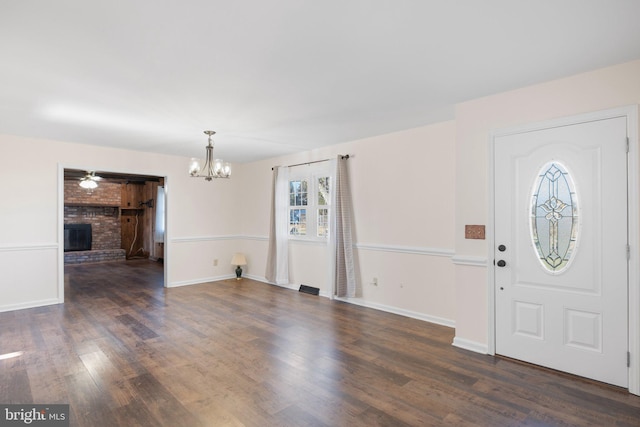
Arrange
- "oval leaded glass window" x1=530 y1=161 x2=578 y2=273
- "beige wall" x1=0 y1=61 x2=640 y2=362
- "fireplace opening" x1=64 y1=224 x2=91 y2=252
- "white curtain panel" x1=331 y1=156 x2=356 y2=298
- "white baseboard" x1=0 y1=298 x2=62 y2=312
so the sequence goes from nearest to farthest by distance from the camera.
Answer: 1. "oval leaded glass window" x1=530 y1=161 x2=578 y2=273
2. "beige wall" x1=0 y1=61 x2=640 y2=362
3. "white baseboard" x1=0 y1=298 x2=62 y2=312
4. "white curtain panel" x1=331 y1=156 x2=356 y2=298
5. "fireplace opening" x1=64 y1=224 x2=91 y2=252

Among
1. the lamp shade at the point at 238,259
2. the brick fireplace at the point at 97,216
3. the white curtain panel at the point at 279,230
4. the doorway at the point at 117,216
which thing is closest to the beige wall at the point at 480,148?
the white curtain panel at the point at 279,230

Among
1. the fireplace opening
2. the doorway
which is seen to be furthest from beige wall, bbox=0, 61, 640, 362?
the fireplace opening

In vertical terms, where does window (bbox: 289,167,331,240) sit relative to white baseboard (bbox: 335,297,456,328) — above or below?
above

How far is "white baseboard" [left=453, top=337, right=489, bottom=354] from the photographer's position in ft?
10.5

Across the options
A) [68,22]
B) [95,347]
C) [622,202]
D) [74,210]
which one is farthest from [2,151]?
[622,202]

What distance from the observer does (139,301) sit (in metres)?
5.16

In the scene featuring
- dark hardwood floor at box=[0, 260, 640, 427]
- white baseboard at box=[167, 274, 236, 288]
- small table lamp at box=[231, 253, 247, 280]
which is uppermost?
small table lamp at box=[231, 253, 247, 280]

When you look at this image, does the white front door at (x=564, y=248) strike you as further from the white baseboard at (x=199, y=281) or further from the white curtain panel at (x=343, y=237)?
the white baseboard at (x=199, y=281)

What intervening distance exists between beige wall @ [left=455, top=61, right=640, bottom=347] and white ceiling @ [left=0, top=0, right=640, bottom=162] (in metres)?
0.16

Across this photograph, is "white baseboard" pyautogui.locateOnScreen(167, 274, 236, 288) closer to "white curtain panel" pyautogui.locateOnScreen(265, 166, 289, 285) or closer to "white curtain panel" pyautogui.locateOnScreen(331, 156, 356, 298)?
"white curtain panel" pyautogui.locateOnScreen(265, 166, 289, 285)

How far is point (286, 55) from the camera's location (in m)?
2.35

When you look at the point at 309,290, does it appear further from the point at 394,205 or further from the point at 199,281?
the point at 199,281

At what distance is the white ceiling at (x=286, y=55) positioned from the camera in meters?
1.85

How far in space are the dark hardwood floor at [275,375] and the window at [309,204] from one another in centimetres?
165
